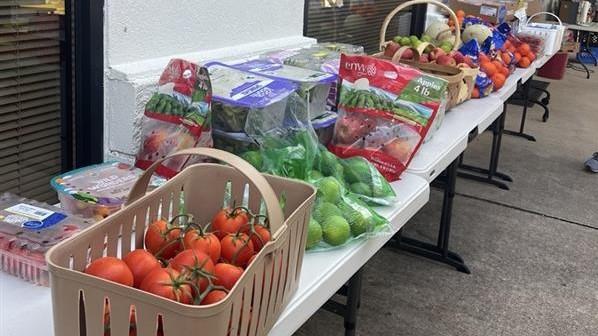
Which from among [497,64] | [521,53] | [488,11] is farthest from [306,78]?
[488,11]

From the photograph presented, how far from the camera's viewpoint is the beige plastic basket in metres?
0.92

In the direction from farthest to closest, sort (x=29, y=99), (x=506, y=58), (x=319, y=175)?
(x=506, y=58) < (x=29, y=99) < (x=319, y=175)

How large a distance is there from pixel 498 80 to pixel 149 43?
2058 mm

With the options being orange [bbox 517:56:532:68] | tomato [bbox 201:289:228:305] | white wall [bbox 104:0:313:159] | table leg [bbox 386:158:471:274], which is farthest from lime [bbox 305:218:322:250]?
orange [bbox 517:56:532:68]

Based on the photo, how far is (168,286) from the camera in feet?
3.16

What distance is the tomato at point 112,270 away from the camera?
0.99 metres

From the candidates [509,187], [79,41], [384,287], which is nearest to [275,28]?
[79,41]

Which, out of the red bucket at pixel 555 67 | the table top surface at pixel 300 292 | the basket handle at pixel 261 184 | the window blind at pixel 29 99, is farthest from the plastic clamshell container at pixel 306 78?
the red bucket at pixel 555 67

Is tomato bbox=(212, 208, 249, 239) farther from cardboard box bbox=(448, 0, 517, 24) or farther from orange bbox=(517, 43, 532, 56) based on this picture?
cardboard box bbox=(448, 0, 517, 24)

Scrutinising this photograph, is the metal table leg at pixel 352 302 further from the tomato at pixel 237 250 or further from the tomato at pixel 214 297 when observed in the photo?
the tomato at pixel 214 297

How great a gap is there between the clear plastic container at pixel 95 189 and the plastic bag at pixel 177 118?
88 mm

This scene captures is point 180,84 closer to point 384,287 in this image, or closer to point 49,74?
point 49,74

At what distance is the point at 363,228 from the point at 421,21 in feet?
12.3

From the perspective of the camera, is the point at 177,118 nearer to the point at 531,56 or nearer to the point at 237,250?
the point at 237,250
